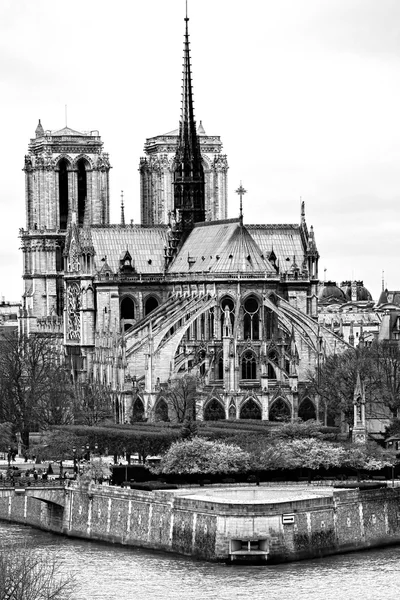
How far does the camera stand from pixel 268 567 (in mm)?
110375

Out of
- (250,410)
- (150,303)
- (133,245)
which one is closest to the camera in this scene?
(250,410)

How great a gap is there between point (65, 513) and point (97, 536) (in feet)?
12.7

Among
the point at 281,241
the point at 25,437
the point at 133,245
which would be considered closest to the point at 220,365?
the point at 25,437

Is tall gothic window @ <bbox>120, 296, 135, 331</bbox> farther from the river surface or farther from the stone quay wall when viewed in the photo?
the river surface

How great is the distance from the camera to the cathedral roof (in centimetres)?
16875

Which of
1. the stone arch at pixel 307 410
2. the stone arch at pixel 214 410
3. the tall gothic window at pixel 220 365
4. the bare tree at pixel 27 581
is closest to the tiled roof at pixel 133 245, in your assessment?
the tall gothic window at pixel 220 365

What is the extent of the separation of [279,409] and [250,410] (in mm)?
1873

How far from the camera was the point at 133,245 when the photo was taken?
18412cm

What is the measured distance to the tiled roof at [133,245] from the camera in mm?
182875

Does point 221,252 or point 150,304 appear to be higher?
point 221,252

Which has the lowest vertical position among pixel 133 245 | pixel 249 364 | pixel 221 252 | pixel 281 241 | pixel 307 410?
pixel 307 410

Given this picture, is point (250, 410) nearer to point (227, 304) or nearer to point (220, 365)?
point (220, 365)

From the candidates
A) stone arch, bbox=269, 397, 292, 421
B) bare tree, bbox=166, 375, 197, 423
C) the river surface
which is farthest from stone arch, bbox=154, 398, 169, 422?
the river surface

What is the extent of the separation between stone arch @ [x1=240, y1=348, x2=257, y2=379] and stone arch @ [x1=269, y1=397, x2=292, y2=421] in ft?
12.8
